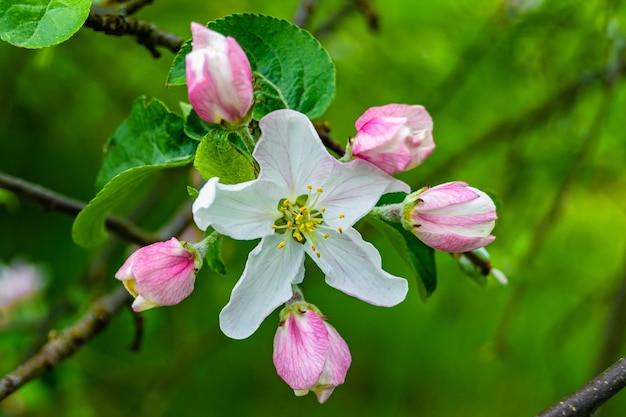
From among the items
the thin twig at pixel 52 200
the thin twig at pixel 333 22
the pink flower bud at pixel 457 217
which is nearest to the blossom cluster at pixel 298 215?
the pink flower bud at pixel 457 217

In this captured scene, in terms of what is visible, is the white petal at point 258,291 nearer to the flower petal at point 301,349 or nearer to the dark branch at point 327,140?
the flower petal at point 301,349

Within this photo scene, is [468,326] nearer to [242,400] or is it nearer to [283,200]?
[242,400]

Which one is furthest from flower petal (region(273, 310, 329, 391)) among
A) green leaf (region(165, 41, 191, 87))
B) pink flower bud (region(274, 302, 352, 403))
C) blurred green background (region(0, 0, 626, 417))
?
blurred green background (region(0, 0, 626, 417))

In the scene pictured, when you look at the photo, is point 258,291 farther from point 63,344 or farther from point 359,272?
point 63,344

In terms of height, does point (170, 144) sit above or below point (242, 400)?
above

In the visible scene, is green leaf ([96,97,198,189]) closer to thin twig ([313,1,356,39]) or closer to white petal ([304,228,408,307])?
white petal ([304,228,408,307])

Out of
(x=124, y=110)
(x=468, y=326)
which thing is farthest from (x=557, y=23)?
(x=124, y=110)
